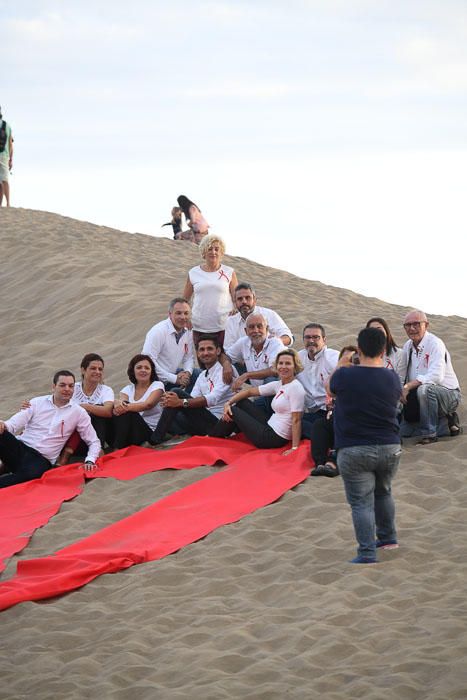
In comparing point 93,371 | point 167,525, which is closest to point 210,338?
point 93,371

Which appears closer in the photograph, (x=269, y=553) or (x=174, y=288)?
(x=269, y=553)

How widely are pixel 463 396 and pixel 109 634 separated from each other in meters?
5.49

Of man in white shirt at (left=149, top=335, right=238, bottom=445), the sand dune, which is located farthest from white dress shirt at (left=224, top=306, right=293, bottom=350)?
the sand dune

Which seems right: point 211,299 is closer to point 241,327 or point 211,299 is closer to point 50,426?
point 241,327

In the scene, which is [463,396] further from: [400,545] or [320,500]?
[400,545]

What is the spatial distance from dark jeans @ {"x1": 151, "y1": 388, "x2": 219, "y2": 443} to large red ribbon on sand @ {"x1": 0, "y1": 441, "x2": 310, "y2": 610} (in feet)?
3.19

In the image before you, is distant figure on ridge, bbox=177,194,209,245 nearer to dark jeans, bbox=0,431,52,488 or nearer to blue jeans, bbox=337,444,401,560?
dark jeans, bbox=0,431,52,488

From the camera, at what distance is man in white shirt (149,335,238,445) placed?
1058 cm

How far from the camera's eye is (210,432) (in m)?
10.5

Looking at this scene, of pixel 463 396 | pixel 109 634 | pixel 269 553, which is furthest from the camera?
pixel 463 396

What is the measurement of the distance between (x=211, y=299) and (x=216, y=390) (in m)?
1.12

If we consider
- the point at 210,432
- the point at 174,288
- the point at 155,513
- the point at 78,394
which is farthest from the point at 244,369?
the point at 174,288

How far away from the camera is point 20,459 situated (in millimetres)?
10281

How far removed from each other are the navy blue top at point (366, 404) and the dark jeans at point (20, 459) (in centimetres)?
387
